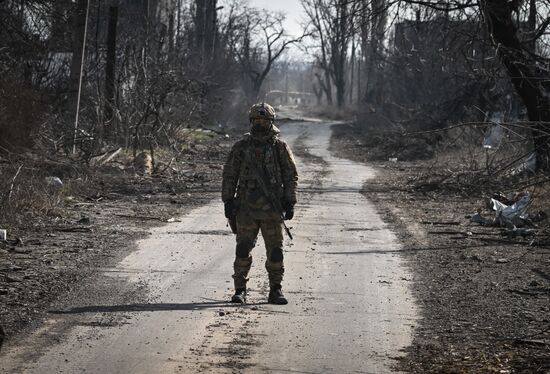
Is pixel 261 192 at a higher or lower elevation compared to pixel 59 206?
higher

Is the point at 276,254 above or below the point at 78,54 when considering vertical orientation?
below

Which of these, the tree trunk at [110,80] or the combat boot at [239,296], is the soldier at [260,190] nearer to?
the combat boot at [239,296]

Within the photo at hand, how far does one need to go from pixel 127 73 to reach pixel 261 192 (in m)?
20.7

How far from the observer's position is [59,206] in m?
15.9

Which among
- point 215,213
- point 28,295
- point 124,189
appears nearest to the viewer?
point 28,295

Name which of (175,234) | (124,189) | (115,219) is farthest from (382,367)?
(124,189)

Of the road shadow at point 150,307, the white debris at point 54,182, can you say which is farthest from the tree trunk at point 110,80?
the road shadow at point 150,307

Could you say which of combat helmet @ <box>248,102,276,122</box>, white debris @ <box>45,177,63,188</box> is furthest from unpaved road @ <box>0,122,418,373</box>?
white debris @ <box>45,177,63,188</box>

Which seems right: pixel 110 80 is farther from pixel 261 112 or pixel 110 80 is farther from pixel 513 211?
pixel 261 112

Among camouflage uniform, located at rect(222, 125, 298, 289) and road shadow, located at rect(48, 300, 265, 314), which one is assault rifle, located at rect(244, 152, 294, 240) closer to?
camouflage uniform, located at rect(222, 125, 298, 289)

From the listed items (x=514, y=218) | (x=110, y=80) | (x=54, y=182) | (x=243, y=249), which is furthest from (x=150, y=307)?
(x=110, y=80)

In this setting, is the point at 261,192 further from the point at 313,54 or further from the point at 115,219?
the point at 313,54

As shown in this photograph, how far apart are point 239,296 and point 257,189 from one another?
3.38 feet

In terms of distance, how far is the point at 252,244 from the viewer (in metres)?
9.40
